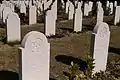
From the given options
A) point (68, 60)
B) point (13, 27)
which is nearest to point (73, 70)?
point (68, 60)

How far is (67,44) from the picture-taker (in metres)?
10.5

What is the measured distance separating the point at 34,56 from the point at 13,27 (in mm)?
4595

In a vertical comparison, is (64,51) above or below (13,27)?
below

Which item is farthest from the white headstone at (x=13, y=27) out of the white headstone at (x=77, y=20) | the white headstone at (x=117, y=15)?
the white headstone at (x=117, y=15)

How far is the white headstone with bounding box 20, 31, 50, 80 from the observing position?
5766 mm

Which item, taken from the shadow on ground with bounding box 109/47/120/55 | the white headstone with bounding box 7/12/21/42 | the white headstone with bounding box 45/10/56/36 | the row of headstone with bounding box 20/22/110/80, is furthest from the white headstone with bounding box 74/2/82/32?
the row of headstone with bounding box 20/22/110/80

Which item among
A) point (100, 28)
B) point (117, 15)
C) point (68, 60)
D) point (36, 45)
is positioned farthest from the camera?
point (117, 15)

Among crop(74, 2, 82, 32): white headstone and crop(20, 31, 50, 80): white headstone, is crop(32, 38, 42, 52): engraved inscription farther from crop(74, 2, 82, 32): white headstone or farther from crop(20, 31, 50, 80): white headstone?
crop(74, 2, 82, 32): white headstone

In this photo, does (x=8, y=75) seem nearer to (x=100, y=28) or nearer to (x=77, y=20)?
(x=100, y=28)

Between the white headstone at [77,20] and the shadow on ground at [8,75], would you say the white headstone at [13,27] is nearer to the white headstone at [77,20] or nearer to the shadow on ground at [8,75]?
the shadow on ground at [8,75]

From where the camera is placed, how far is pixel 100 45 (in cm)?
741

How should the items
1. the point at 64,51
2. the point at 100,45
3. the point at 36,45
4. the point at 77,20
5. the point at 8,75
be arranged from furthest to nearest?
the point at 77,20 → the point at 64,51 → the point at 100,45 → the point at 8,75 → the point at 36,45

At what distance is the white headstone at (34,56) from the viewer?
5766mm

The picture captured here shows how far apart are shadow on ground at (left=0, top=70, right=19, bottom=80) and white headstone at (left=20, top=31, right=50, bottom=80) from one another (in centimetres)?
105
